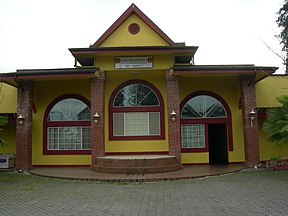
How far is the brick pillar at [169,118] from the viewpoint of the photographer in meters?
15.2

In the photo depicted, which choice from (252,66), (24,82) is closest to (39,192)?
(24,82)

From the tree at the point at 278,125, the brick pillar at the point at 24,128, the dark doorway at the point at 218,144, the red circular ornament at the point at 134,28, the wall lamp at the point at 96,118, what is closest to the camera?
the tree at the point at 278,125

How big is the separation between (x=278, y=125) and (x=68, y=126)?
1056cm

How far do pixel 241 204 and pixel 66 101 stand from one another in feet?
39.1

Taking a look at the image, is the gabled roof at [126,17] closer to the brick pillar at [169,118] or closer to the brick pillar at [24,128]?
the brick pillar at [169,118]

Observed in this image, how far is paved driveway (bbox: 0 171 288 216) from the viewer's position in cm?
744

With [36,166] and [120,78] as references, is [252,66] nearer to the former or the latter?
[120,78]

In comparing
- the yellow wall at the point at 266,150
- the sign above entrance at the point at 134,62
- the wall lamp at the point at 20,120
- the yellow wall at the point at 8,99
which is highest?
the sign above entrance at the point at 134,62

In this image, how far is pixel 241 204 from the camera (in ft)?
26.0

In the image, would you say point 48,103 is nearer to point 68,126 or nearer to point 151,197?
point 68,126

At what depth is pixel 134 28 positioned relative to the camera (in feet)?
55.9

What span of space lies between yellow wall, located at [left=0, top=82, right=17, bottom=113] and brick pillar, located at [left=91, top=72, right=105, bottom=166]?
519 centimetres

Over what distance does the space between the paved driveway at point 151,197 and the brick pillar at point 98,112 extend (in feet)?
9.66

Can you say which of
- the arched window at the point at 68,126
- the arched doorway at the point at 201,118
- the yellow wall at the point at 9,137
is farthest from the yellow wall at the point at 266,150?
the yellow wall at the point at 9,137
